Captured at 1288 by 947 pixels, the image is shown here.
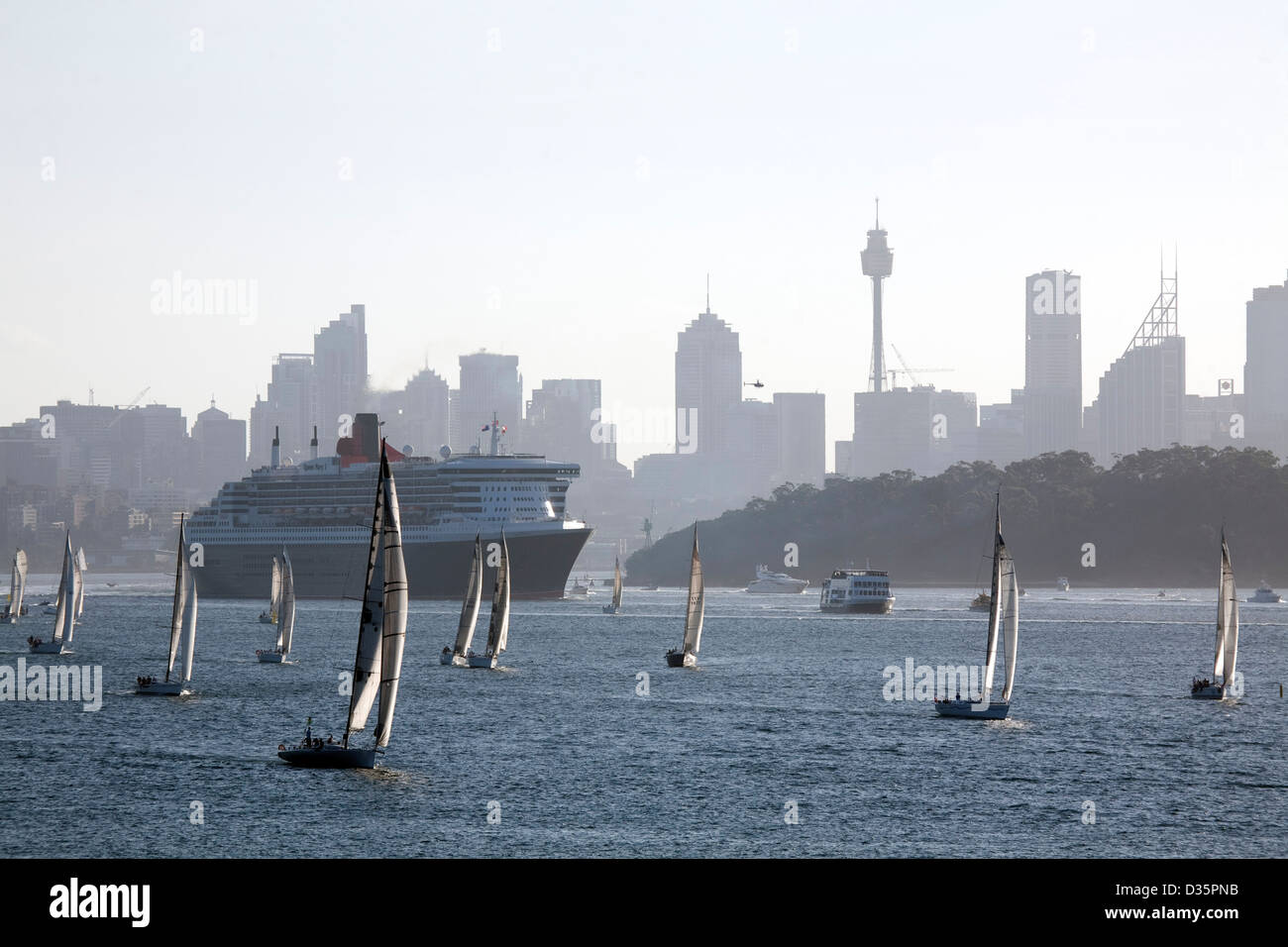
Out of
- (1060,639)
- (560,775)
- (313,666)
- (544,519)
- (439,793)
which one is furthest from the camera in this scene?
(544,519)

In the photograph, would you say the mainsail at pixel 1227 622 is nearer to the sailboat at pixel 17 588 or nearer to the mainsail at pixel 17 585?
the mainsail at pixel 17 585

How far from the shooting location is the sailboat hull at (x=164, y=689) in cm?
7731

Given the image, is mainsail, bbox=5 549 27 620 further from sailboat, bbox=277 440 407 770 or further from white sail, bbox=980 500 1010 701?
sailboat, bbox=277 440 407 770

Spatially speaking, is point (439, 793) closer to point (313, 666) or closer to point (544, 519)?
point (313, 666)

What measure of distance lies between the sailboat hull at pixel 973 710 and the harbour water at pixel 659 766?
23.4 inches

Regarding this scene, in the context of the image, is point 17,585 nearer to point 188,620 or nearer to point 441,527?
point 441,527

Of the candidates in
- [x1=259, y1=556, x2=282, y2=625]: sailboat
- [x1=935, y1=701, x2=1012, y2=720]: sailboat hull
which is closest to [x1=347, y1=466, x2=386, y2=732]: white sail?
[x1=935, y1=701, x2=1012, y2=720]: sailboat hull

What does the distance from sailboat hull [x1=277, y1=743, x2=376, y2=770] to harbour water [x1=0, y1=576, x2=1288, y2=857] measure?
17.2 inches

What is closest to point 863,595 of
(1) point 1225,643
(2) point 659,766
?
(1) point 1225,643

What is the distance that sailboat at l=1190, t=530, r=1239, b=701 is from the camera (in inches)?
2913

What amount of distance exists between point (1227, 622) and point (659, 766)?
3426 cm

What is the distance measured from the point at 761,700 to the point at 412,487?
4828 inches

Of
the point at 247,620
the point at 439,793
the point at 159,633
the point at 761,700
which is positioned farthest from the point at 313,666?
the point at 247,620
